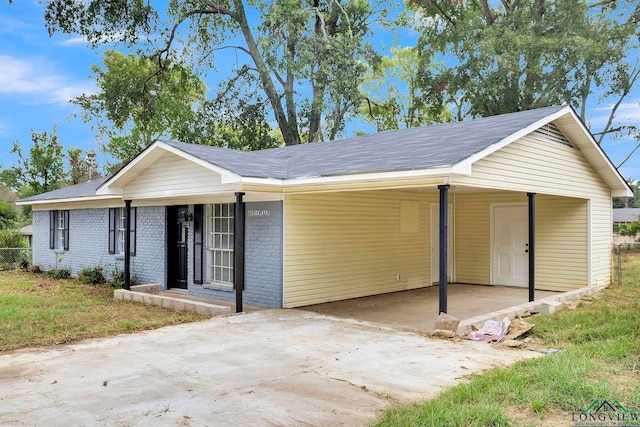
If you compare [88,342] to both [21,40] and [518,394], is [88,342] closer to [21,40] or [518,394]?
[518,394]

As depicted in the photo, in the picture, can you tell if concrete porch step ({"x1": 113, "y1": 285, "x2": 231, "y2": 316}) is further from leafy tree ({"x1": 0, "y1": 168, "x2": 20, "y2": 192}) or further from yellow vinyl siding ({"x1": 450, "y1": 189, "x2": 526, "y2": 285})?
leafy tree ({"x1": 0, "y1": 168, "x2": 20, "y2": 192})

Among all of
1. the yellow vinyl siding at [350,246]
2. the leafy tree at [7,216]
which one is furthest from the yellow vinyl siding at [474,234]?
the leafy tree at [7,216]

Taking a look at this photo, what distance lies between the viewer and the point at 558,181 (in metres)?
10.9

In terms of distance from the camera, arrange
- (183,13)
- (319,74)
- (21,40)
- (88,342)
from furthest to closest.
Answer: (21,40), (183,13), (319,74), (88,342)

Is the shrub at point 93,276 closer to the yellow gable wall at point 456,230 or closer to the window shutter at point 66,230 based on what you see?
the window shutter at point 66,230

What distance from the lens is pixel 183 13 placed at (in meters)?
24.9

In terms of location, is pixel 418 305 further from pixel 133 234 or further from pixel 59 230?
pixel 59 230

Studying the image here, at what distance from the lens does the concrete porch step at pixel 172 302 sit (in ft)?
30.7

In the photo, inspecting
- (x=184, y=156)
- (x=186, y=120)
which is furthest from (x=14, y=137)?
(x=184, y=156)

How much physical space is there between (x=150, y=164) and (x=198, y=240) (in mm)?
1979

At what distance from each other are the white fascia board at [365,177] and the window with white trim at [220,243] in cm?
228

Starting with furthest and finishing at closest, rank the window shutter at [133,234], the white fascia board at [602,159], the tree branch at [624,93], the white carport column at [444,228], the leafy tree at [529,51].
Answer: the tree branch at [624,93] → the leafy tree at [529,51] → the window shutter at [133,234] → the white fascia board at [602,159] → the white carport column at [444,228]

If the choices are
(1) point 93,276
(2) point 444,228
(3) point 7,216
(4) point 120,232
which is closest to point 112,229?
(4) point 120,232

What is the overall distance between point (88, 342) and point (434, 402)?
16.9ft
